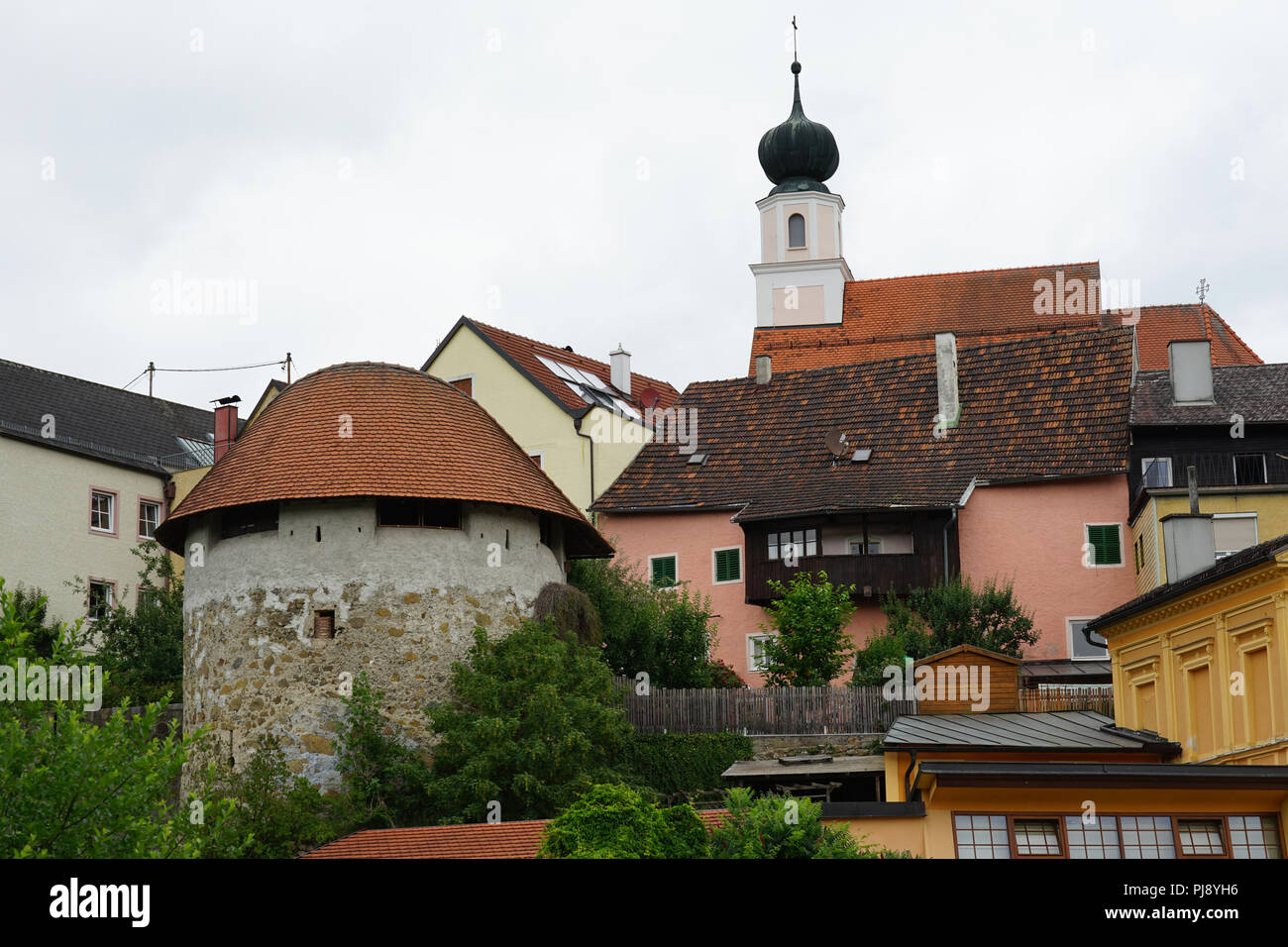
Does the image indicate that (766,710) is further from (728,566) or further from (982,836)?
(982,836)

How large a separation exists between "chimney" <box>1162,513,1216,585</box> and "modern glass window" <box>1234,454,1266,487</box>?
746 cm

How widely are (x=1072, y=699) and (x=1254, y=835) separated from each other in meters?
12.4

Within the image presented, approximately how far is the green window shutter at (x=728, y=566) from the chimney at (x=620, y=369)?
13086mm

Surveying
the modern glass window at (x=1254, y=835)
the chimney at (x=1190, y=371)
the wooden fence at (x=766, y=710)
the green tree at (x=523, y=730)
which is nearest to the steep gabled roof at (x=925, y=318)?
the chimney at (x=1190, y=371)

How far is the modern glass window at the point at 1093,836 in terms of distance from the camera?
72.1ft

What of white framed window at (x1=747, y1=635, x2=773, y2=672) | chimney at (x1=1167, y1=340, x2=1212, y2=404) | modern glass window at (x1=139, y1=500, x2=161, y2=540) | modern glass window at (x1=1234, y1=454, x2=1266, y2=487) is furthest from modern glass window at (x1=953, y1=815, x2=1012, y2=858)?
modern glass window at (x1=139, y1=500, x2=161, y2=540)

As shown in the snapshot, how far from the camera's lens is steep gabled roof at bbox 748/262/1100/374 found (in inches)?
2554

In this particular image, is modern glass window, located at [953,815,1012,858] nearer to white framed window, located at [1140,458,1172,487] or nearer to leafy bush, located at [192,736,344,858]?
leafy bush, located at [192,736,344,858]

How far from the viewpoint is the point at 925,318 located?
68.6 m

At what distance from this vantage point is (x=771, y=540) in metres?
45.1

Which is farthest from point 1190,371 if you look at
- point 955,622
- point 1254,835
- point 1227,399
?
point 1254,835

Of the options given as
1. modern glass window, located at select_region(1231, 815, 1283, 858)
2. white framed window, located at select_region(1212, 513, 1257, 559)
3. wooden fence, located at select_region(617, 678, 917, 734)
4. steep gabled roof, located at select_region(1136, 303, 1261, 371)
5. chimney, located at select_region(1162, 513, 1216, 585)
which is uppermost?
steep gabled roof, located at select_region(1136, 303, 1261, 371)
